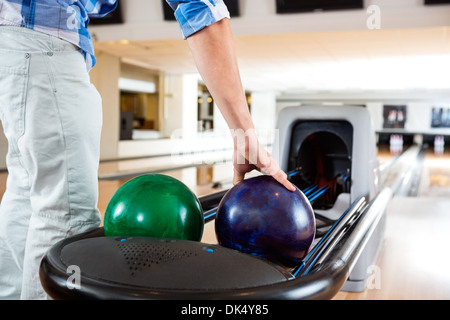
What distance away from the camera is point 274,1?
460 cm

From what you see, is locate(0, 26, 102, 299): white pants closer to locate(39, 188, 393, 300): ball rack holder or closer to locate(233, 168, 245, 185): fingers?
locate(39, 188, 393, 300): ball rack holder

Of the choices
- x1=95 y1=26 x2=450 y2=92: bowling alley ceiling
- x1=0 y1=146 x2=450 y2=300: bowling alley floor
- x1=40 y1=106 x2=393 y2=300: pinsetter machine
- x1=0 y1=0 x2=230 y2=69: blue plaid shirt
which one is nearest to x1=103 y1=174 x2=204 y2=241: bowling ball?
x1=40 y1=106 x2=393 y2=300: pinsetter machine

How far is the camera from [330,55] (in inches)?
280

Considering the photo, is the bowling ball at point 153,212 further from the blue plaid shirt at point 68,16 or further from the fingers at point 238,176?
the blue plaid shirt at point 68,16

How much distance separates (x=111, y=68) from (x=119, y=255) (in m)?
7.23

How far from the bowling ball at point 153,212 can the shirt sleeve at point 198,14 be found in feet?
1.11

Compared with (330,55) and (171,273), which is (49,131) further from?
(330,55)

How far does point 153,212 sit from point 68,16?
485 mm

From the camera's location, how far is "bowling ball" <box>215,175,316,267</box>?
93 centimetres

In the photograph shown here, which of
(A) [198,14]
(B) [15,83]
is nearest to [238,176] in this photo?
(A) [198,14]

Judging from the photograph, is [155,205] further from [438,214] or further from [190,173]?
[190,173]

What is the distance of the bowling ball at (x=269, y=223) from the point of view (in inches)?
36.7

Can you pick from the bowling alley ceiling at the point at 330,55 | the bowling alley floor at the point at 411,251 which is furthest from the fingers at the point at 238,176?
the bowling alley ceiling at the point at 330,55
